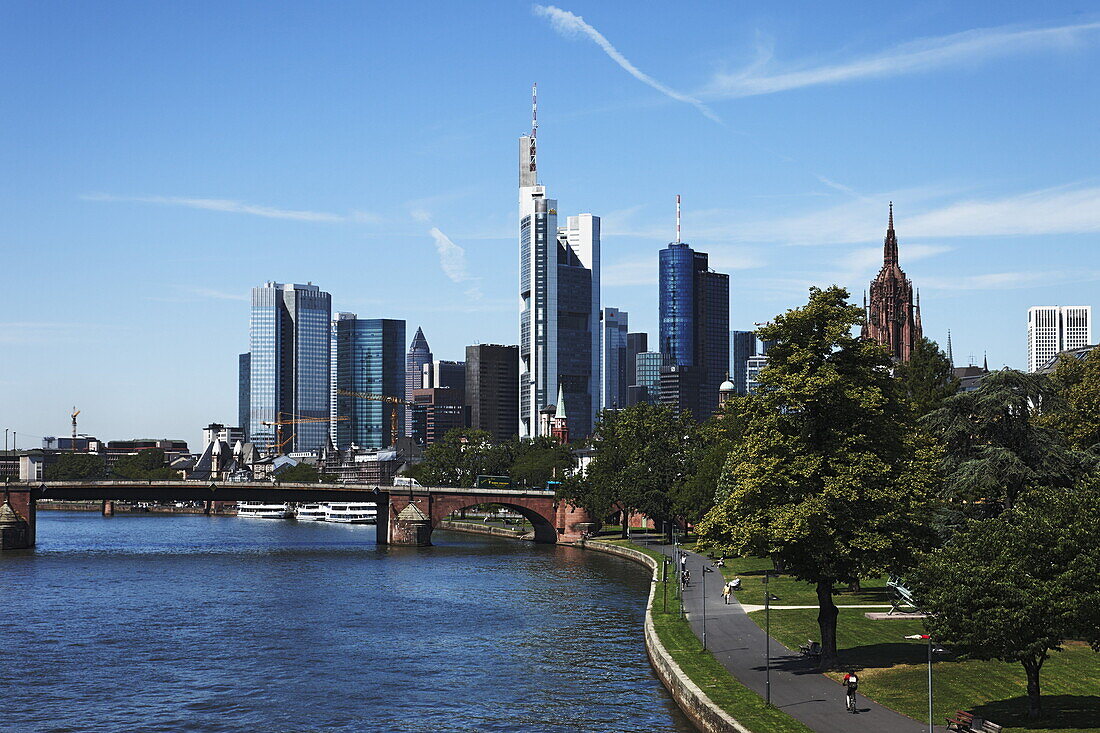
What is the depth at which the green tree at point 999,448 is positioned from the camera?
202ft

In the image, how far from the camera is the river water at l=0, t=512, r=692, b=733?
5212 centimetres

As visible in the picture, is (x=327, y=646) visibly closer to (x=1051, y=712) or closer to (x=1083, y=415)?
(x=1051, y=712)

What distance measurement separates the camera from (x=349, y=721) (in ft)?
167

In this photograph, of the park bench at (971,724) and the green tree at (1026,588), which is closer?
the park bench at (971,724)

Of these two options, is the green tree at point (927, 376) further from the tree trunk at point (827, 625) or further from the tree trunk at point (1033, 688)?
the tree trunk at point (1033, 688)

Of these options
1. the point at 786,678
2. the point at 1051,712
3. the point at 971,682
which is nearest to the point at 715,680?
the point at 786,678

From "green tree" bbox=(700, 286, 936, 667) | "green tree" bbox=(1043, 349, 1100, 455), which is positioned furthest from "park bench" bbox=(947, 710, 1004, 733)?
"green tree" bbox=(1043, 349, 1100, 455)

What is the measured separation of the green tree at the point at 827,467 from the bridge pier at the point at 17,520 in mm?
112165

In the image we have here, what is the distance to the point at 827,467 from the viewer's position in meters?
51.9

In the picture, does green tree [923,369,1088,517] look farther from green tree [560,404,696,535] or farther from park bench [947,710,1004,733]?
green tree [560,404,696,535]

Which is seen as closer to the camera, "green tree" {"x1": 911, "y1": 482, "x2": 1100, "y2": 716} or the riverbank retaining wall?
"green tree" {"x1": 911, "y1": 482, "x2": 1100, "y2": 716}

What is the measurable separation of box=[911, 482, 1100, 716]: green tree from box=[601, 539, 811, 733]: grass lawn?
253 inches

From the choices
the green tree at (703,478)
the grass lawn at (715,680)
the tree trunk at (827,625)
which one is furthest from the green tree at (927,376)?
the tree trunk at (827,625)

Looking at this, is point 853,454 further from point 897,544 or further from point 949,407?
point 949,407
